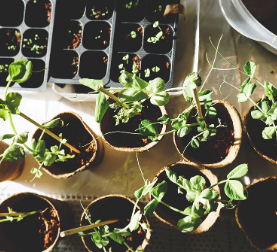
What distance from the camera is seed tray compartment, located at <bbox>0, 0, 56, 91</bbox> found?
99cm

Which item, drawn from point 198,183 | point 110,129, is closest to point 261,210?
point 198,183

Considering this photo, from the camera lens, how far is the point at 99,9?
1030 mm

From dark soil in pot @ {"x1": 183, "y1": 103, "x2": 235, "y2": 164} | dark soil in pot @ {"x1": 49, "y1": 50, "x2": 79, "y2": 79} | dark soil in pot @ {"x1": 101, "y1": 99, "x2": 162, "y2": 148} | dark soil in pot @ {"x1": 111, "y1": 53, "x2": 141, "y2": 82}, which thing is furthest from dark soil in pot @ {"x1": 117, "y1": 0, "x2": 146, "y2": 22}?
dark soil in pot @ {"x1": 183, "y1": 103, "x2": 235, "y2": 164}

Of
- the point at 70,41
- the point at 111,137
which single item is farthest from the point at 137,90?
the point at 70,41

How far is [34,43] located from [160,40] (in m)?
0.53

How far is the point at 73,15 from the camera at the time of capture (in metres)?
1.02

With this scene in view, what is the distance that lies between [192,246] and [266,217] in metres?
0.29

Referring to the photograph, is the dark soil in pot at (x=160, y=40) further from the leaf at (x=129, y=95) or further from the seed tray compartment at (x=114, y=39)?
the leaf at (x=129, y=95)

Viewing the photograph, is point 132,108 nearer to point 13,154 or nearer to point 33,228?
point 13,154

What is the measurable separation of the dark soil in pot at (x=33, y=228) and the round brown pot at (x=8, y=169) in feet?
0.37

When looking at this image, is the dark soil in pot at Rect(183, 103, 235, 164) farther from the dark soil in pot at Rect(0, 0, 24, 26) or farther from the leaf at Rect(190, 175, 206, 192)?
the dark soil in pot at Rect(0, 0, 24, 26)

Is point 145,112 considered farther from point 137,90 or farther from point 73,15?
point 73,15

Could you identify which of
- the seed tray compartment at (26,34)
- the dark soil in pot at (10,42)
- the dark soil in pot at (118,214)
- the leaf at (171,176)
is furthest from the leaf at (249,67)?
the dark soil in pot at (10,42)

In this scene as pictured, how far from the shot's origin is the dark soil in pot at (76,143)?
909 mm
